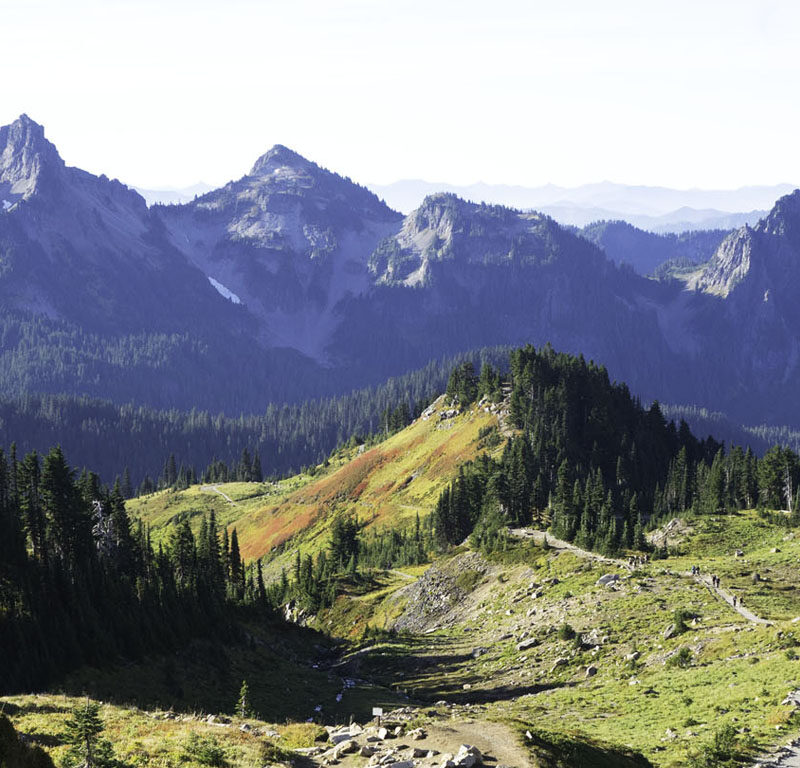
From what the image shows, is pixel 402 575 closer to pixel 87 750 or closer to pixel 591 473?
pixel 591 473

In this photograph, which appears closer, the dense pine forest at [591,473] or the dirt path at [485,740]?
the dirt path at [485,740]

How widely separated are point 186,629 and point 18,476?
2631cm

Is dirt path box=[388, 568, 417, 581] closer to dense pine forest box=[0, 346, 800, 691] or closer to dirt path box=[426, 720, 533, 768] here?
dense pine forest box=[0, 346, 800, 691]

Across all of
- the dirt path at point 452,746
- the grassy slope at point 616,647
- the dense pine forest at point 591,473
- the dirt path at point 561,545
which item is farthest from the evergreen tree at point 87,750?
the dense pine forest at point 591,473

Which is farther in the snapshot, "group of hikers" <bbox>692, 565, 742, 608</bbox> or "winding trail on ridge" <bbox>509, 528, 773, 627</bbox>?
"group of hikers" <bbox>692, 565, 742, 608</bbox>

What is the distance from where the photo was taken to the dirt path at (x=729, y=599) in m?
67.4

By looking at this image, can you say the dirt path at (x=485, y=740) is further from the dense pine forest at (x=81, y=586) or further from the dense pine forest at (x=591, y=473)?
the dense pine forest at (x=591, y=473)

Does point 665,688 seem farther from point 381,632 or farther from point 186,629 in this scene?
point 381,632

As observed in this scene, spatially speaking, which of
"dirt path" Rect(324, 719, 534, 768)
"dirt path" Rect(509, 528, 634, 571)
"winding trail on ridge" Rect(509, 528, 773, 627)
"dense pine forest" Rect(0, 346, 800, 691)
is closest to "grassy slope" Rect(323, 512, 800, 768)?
"winding trail on ridge" Rect(509, 528, 773, 627)

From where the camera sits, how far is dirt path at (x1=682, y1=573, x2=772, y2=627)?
67375 millimetres

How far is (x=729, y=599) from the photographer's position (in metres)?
76.1

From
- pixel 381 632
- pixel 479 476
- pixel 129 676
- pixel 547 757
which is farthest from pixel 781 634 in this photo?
pixel 479 476

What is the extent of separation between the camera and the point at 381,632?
11025cm

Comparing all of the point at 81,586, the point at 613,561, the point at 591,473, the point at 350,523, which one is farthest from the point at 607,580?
the point at 350,523
